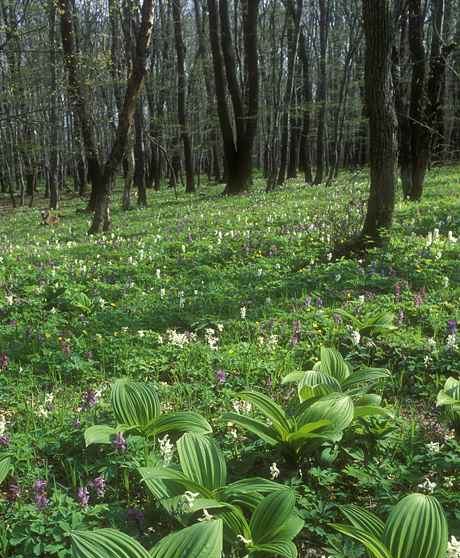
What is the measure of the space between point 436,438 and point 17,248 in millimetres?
9638

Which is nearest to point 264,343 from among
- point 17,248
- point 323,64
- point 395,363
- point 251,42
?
point 395,363

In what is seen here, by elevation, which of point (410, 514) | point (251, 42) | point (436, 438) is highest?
point (251, 42)

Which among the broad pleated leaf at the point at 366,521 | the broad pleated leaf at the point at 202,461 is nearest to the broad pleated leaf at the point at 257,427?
the broad pleated leaf at the point at 202,461

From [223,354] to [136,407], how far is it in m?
1.34

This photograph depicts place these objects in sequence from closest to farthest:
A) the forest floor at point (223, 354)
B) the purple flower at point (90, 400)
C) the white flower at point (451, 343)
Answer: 1. the forest floor at point (223, 354)
2. the purple flower at point (90, 400)
3. the white flower at point (451, 343)

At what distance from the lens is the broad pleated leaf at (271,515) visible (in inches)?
88.6

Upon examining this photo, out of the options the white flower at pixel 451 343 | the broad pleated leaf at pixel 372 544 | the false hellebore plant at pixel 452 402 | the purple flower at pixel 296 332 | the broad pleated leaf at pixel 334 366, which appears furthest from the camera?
the purple flower at pixel 296 332

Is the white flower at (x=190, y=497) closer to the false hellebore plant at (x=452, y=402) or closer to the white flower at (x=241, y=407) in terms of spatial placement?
the white flower at (x=241, y=407)

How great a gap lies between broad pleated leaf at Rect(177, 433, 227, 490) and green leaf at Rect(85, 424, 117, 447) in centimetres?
49

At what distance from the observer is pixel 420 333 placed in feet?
15.2

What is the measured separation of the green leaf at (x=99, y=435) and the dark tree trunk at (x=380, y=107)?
535 cm

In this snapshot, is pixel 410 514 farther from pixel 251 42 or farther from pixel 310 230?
pixel 251 42

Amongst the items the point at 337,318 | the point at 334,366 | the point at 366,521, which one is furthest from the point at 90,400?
the point at 337,318

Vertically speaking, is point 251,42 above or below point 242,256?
above
